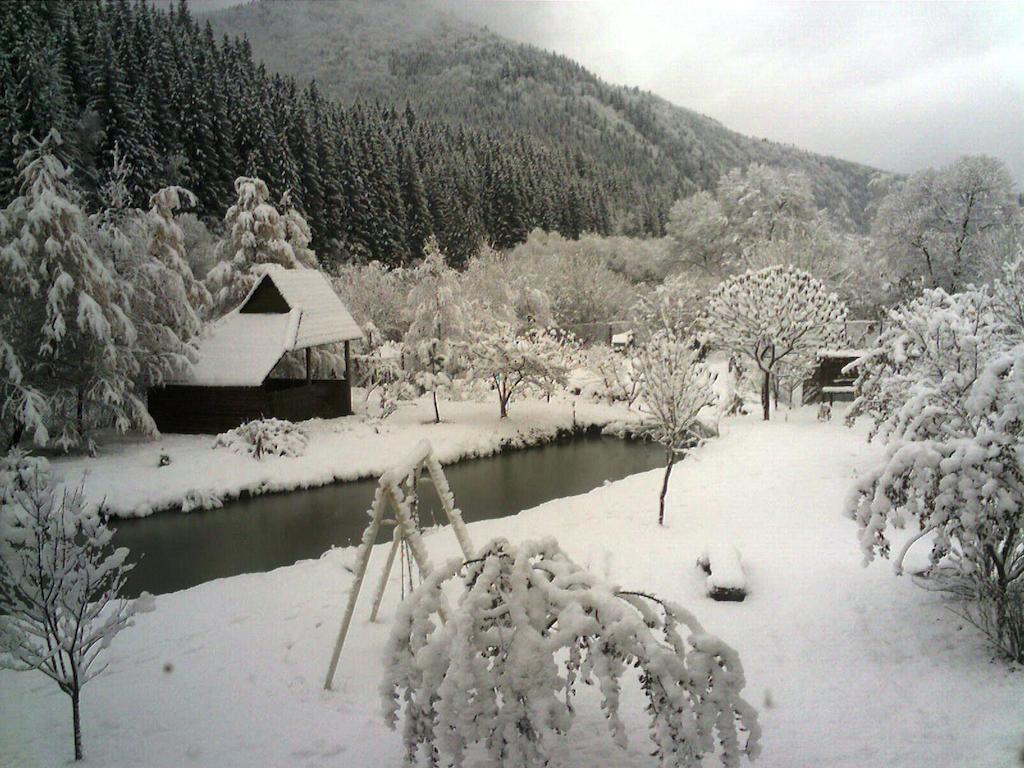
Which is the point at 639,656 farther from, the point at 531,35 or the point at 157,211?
the point at 157,211

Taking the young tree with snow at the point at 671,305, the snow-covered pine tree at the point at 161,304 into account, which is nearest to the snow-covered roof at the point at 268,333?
the snow-covered pine tree at the point at 161,304

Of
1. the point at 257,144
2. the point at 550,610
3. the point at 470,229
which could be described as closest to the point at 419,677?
the point at 550,610

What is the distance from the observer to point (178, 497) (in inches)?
451

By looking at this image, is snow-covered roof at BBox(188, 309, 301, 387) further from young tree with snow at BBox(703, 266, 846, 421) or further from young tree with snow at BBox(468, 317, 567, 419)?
young tree with snow at BBox(703, 266, 846, 421)

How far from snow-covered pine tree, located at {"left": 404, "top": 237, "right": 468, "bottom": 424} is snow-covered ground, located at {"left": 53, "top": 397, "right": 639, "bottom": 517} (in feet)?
4.27

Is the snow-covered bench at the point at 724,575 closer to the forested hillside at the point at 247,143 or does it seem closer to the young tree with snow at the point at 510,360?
the forested hillside at the point at 247,143

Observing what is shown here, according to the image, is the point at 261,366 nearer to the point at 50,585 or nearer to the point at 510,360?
the point at 510,360

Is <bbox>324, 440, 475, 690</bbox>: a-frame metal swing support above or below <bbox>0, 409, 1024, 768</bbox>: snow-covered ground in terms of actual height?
above

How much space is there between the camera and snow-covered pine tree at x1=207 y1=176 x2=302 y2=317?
18.4m

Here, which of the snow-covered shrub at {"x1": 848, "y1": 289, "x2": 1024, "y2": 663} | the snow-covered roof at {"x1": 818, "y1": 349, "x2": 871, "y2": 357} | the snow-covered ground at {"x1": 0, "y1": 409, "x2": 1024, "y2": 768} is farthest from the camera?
the snow-covered roof at {"x1": 818, "y1": 349, "x2": 871, "y2": 357}

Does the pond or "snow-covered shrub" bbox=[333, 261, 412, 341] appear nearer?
the pond

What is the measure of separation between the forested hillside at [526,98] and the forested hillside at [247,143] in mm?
7004

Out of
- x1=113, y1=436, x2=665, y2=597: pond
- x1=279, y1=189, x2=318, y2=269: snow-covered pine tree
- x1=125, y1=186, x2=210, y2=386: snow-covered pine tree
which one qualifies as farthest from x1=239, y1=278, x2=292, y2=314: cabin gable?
x1=113, y1=436, x2=665, y2=597: pond

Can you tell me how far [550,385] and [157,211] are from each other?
1119cm
